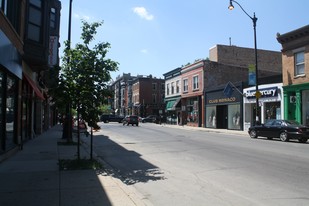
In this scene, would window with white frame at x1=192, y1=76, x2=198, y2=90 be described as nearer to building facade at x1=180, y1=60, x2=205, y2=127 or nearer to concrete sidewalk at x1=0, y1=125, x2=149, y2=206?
building facade at x1=180, y1=60, x2=205, y2=127

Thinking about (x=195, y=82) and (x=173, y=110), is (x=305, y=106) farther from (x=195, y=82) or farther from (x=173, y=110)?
(x=173, y=110)

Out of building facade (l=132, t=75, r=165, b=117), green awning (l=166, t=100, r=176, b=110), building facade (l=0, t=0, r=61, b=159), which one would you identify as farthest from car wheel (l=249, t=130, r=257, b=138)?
building facade (l=132, t=75, r=165, b=117)

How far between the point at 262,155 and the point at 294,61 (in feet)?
55.9

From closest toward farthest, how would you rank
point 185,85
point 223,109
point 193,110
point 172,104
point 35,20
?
1. point 35,20
2. point 223,109
3. point 193,110
4. point 185,85
5. point 172,104

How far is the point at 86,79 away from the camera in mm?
10586

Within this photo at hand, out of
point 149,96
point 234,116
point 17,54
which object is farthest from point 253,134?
point 149,96

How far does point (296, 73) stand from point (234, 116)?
10795 mm

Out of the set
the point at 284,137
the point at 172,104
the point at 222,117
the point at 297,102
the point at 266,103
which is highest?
the point at 172,104

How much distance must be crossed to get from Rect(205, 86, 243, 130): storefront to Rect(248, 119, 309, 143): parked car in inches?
420

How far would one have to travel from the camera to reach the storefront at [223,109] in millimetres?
36594

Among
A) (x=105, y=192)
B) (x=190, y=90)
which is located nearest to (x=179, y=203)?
(x=105, y=192)

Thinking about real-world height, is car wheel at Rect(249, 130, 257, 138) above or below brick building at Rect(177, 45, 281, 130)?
below

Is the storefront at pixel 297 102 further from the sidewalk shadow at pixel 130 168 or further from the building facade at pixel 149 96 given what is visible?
the building facade at pixel 149 96

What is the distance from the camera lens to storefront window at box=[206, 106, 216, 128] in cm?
4232
